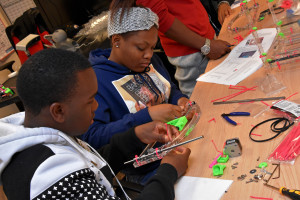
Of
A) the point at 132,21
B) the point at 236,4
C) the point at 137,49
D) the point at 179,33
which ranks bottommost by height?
the point at 236,4

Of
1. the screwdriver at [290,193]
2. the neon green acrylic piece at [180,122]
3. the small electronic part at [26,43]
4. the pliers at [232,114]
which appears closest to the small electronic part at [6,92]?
the small electronic part at [26,43]

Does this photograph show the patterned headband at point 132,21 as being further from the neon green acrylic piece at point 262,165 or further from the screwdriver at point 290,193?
the screwdriver at point 290,193

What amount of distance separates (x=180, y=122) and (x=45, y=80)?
1.78ft

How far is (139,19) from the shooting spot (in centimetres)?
→ 135

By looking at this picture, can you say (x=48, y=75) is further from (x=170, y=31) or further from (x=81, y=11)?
(x=81, y=11)

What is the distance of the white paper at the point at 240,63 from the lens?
145 centimetres

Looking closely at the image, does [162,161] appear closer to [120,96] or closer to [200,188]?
[200,188]

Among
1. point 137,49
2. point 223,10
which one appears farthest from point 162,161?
point 223,10

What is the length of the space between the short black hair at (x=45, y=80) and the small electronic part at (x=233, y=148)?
506mm

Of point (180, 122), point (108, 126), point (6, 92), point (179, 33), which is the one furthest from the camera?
point (6, 92)

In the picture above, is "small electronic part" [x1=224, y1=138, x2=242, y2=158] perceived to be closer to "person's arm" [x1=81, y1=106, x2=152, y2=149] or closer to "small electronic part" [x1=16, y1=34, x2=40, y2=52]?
"person's arm" [x1=81, y1=106, x2=152, y2=149]

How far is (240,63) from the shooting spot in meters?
1.56

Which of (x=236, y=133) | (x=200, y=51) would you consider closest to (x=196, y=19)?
(x=200, y=51)

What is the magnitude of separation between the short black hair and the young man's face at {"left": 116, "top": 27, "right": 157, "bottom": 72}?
55 centimetres
